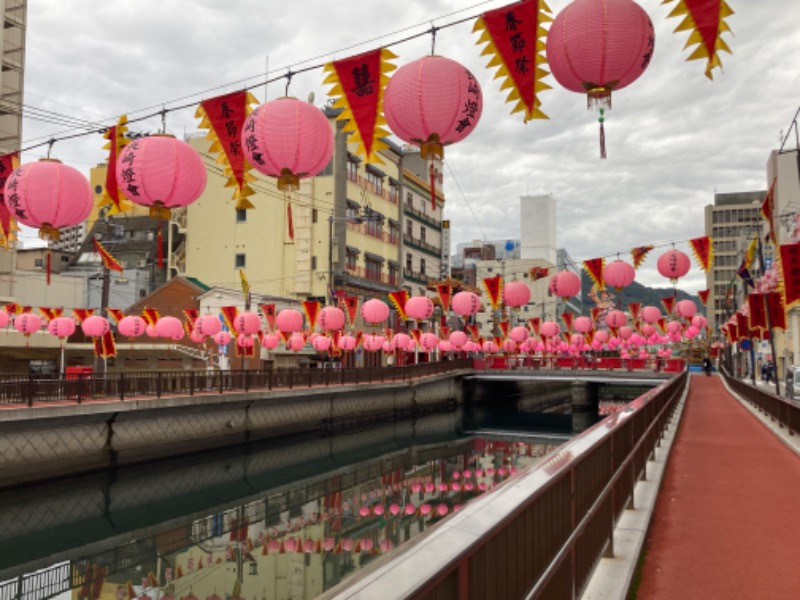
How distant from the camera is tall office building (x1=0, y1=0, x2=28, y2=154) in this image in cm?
3875

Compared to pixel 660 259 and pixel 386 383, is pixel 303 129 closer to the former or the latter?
pixel 660 259

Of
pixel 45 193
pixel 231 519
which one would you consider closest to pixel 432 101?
pixel 45 193

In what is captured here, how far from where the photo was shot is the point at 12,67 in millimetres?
39281

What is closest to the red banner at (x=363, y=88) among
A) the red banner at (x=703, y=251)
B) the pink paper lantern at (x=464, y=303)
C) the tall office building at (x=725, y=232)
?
the red banner at (x=703, y=251)

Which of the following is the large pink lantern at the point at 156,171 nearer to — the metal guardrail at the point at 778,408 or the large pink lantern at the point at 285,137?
the large pink lantern at the point at 285,137

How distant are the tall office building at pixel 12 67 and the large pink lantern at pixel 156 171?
117ft

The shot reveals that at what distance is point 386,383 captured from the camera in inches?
1555

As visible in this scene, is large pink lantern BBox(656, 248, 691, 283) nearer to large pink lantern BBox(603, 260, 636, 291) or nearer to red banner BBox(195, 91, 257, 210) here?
large pink lantern BBox(603, 260, 636, 291)

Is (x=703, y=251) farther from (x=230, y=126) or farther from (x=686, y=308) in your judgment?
(x=230, y=126)

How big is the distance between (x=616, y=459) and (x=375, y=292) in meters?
43.9

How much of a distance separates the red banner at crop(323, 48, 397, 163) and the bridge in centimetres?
487

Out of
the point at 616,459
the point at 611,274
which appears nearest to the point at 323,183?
the point at 611,274

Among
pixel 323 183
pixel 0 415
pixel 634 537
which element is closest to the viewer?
pixel 634 537

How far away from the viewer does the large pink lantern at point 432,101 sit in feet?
25.3
